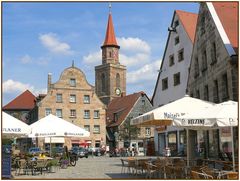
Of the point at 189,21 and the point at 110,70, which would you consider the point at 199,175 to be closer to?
the point at 189,21

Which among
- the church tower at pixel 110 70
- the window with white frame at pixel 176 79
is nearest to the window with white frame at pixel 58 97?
the window with white frame at pixel 176 79

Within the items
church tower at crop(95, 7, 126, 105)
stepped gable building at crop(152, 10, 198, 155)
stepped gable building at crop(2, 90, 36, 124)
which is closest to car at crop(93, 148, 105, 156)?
stepped gable building at crop(152, 10, 198, 155)

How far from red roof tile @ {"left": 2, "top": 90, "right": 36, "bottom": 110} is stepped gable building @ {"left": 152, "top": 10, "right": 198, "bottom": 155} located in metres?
32.2

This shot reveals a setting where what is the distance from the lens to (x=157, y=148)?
4259 cm

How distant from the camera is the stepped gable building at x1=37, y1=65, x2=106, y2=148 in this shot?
179 ft

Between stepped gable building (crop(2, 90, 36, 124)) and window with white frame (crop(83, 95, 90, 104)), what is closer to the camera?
window with white frame (crop(83, 95, 90, 104))

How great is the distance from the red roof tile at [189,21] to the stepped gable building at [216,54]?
8491 mm

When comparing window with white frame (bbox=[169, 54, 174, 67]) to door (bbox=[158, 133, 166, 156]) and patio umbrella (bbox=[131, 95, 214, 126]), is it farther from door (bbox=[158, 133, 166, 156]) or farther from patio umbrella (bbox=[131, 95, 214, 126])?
patio umbrella (bbox=[131, 95, 214, 126])

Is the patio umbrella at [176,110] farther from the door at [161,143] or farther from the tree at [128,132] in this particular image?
the tree at [128,132]

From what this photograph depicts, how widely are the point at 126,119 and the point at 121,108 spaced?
5.07 m

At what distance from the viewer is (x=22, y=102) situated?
2707 inches

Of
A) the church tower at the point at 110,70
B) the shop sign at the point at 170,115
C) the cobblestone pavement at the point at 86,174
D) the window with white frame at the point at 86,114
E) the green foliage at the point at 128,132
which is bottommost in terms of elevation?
the cobblestone pavement at the point at 86,174

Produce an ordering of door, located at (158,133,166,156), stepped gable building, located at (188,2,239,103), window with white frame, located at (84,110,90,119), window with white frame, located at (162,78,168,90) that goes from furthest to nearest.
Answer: window with white frame, located at (84,110,90,119), door, located at (158,133,166,156), window with white frame, located at (162,78,168,90), stepped gable building, located at (188,2,239,103)

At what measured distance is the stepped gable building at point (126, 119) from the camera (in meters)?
57.1
